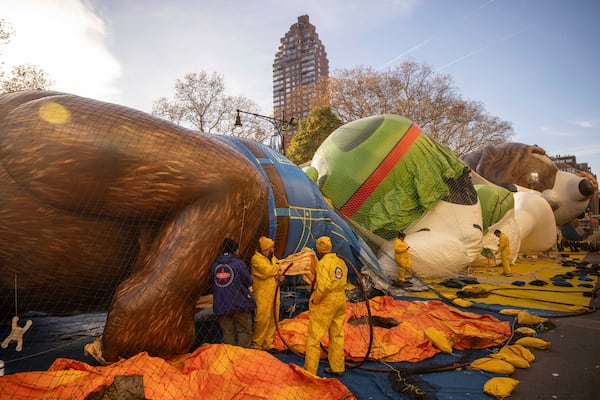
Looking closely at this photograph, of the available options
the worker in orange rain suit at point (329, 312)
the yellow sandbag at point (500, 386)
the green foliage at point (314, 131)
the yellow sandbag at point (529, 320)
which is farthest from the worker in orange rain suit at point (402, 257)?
the green foliage at point (314, 131)

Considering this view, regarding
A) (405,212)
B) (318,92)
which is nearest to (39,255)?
(405,212)

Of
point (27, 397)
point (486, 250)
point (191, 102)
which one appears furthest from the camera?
point (191, 102)

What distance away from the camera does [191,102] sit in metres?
25.4

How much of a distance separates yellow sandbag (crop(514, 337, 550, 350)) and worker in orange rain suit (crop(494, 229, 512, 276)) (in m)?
6.34

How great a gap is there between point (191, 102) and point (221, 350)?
79.7 ft

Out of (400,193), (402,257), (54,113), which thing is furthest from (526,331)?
(54,113)

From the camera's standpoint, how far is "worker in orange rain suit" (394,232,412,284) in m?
8.27

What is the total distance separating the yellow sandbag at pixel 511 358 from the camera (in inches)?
149

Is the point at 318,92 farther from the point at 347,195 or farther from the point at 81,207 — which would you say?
the point at 81,207

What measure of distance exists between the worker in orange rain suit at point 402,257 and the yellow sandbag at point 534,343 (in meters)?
3.88

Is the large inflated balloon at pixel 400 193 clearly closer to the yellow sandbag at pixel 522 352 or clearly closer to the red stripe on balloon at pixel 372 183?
the red stripe on balloon at pixel 372 183

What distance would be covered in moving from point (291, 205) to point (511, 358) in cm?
307

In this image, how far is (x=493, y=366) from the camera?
367 cm

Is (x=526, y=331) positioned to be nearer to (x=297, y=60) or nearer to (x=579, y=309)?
(x=579, y=309)
